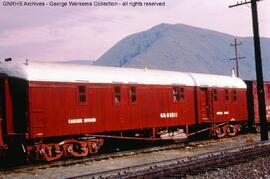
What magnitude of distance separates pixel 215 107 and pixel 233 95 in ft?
8.42

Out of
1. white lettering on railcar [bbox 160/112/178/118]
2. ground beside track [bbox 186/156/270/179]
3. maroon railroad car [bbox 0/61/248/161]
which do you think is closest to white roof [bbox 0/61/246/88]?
maroon railroad car [bbox 0/61/248/161]

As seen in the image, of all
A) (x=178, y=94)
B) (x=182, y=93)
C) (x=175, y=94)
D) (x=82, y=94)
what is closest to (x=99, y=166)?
(x=82, y=94)

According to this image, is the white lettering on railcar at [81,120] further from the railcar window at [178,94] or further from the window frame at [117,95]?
the railcar window at [178,94]

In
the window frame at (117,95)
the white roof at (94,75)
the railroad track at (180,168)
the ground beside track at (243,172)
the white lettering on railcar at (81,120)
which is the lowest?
the ground beside track at (243,172)

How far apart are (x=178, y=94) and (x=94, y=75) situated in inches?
239

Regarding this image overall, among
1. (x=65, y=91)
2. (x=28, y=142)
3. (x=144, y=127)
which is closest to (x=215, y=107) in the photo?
(x=144, y=127)

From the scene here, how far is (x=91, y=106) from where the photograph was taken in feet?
58.9

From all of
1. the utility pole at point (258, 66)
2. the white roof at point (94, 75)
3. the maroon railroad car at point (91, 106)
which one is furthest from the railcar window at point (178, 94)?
the utility pole at point (258, 66)

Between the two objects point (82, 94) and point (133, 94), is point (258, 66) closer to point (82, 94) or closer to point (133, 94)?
point (133, 94)

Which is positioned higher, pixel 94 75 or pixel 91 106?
pixel 94 75

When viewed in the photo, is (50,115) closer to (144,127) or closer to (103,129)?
(103,129)

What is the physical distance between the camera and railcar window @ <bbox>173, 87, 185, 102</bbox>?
22.5m

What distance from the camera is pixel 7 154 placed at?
1775cm

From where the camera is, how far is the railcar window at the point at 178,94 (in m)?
22.5
